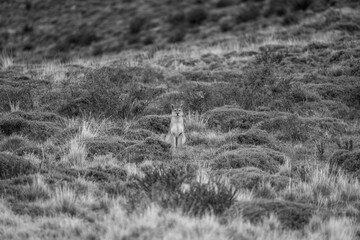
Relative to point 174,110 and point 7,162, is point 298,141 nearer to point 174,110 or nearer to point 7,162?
point 174,110

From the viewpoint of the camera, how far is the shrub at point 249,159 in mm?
8562

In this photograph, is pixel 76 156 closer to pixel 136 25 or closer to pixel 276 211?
pixel 276 211

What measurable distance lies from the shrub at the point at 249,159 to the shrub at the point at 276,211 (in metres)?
1.84

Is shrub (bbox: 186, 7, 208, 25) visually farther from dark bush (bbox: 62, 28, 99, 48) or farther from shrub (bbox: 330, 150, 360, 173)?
shrub (bbox: 330, 150, 360, 173)

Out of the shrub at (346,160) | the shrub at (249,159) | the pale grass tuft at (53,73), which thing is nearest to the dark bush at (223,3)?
the pale grass tuft at (53,73)

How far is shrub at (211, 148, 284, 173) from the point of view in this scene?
28.1 feet

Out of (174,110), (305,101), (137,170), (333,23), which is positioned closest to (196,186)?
(137,170)

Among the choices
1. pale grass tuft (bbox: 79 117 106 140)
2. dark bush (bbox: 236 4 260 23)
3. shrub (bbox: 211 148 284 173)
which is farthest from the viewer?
dark bush (bbox: 236 4 260 23)

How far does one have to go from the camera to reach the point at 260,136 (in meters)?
10.0

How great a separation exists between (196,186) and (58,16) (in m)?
29.2

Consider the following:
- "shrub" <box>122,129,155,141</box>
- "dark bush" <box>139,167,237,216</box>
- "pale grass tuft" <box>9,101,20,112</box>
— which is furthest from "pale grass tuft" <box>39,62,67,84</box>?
"dark bush" <box>139,167,237,216</box>

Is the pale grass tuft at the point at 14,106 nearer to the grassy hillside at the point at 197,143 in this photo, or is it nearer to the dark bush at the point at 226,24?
the grassy hillside at the point at 197,143

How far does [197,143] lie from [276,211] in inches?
159

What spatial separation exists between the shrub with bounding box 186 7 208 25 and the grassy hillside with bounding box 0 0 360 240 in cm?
609
